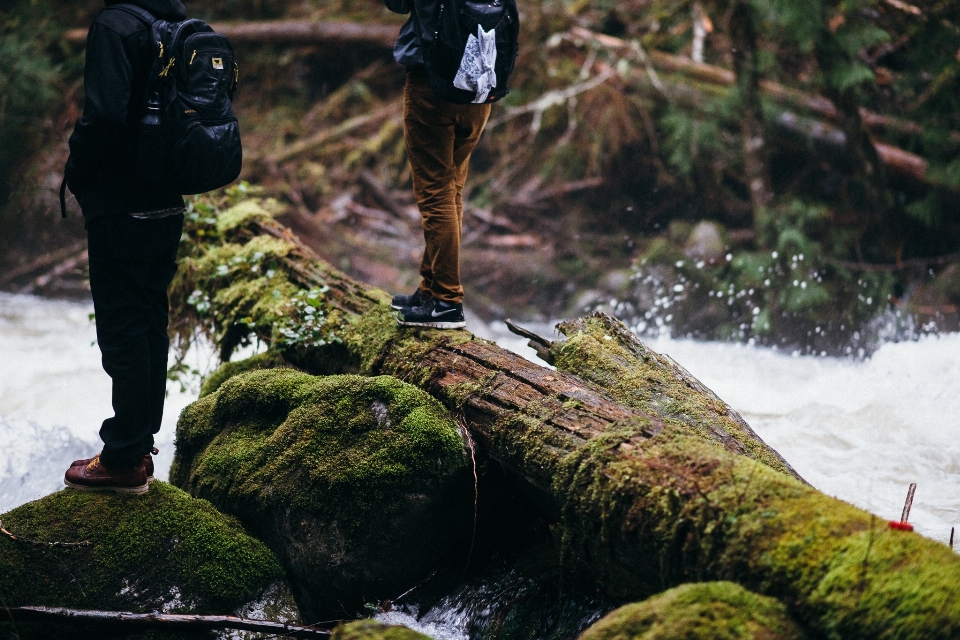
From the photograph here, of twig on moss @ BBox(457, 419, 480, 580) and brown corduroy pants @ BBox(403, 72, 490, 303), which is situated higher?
brown corduroy pants @ BBox(403, 72, 490, 303)

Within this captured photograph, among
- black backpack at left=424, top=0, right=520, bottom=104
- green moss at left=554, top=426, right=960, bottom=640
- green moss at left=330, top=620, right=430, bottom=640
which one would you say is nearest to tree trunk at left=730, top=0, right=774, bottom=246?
black backpack at left=424, top=0, right=520, bottom=104

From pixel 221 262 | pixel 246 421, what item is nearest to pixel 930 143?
pixel 221 262

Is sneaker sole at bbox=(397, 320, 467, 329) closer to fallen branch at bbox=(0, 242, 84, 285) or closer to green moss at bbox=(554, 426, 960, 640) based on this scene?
green moss at bbox=(554, 426, 960, 640)

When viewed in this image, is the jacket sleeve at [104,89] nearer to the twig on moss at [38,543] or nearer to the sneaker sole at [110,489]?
the sneaker sole at [110,489]

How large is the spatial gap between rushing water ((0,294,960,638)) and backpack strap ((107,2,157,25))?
2600mm

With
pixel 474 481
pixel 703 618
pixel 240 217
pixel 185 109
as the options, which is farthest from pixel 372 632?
pixel 240 217

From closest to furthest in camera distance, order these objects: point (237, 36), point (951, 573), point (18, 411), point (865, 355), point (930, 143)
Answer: point (951, 573)
point (18, 411)
point (865, 355)
point (930, 143)
point (237, 36)

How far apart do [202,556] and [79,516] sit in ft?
1.78

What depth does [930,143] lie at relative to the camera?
29.2 ft

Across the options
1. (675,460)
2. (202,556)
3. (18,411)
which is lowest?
(18,411)

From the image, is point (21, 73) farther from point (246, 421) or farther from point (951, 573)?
point (951, 573)

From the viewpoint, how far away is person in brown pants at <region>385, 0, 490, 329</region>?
394 centimetres

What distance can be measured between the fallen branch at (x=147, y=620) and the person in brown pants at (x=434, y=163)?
5.98ft

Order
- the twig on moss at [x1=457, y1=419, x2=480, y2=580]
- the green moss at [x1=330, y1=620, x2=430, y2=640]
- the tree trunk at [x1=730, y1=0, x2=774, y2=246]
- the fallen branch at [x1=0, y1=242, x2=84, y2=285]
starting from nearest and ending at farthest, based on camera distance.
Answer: the green moss at [x1=330, y1=620, x2=430, y2=640] < the twig on moss at [x1=457, y1=419, x2=480, y2=580] < the tree trunk at [x1=730, y1=0, x2=774, y2=246] < the fallen branch at [x1=0, y1=242, x2=84, y2=285]
